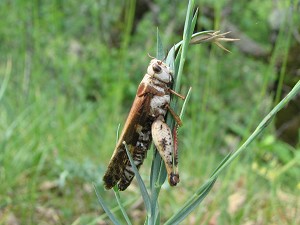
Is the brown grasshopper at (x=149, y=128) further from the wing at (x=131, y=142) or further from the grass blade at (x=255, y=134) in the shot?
the grass blade at (x=255, y=134)

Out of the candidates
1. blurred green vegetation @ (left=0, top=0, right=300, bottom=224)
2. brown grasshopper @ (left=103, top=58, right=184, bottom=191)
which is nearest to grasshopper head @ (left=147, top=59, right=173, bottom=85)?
brown grasshopper @ (left=103, top=58, right=184, bottom=191)

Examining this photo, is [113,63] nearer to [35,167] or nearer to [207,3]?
[207,3]

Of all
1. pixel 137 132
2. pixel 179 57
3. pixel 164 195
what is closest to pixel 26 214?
pixel 164 195

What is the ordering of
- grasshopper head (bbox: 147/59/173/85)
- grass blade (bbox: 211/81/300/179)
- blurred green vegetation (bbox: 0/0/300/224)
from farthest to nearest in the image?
blurred green vegetation (bbox: 0/0/300/224)
grasshopper head (bbox: 147/59/173/85)
grass blade (bbox: 211/81/300/179)

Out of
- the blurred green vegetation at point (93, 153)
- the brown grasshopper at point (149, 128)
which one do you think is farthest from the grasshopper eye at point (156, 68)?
the blurred green vegetation at point (93, 153)

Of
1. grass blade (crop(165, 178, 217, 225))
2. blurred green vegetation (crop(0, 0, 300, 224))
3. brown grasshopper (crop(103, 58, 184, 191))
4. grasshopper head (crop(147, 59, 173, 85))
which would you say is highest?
grasshopper head (crop(147, 59, 173, 85))

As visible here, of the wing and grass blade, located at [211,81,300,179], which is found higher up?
grass blade, located at [211,81,300,179]

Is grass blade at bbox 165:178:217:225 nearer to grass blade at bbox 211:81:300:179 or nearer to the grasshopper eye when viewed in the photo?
grass blade at bbox 211:81:300:179

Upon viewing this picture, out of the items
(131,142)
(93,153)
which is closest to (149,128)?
(131,142)
